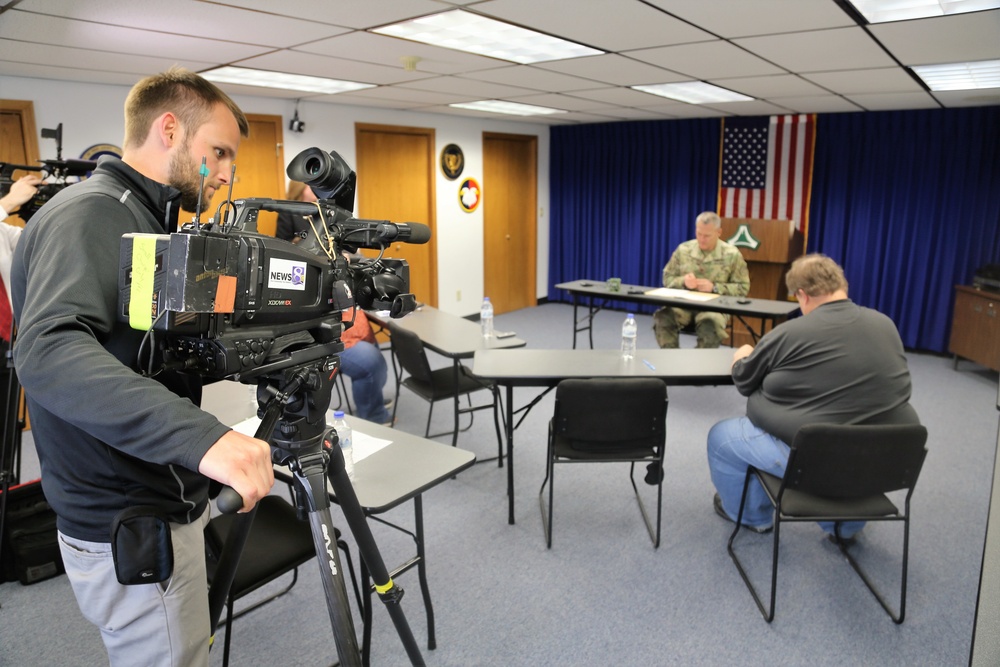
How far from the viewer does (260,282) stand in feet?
2.74

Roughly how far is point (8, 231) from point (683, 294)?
13.4 feet

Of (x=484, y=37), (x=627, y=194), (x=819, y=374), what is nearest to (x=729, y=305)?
(x=819, y=374)

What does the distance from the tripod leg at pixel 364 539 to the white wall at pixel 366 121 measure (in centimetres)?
364

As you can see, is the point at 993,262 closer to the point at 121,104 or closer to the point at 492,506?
the point at 492,506

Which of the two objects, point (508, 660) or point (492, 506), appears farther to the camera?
point (492, 506)

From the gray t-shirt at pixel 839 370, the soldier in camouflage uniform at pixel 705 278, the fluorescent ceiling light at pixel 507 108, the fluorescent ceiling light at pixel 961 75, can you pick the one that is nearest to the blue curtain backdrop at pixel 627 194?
the fluorescent ceiling light at pixel 507 108

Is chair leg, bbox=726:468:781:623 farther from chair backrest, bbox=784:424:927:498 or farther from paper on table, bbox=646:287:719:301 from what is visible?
paper on table, bbox=646:287:719:301

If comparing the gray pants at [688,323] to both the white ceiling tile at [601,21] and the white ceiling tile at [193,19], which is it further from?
the white ceiling tile at [193,19]

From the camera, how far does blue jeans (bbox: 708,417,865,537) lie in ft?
8.03

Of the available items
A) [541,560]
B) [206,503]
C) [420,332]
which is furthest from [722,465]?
[206,503]

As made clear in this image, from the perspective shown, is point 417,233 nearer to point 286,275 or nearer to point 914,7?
point 286,275

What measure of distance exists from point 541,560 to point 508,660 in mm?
580

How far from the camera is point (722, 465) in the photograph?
2668 millimetres

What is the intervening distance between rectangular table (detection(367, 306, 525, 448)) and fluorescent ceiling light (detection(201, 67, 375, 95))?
1666 mm
